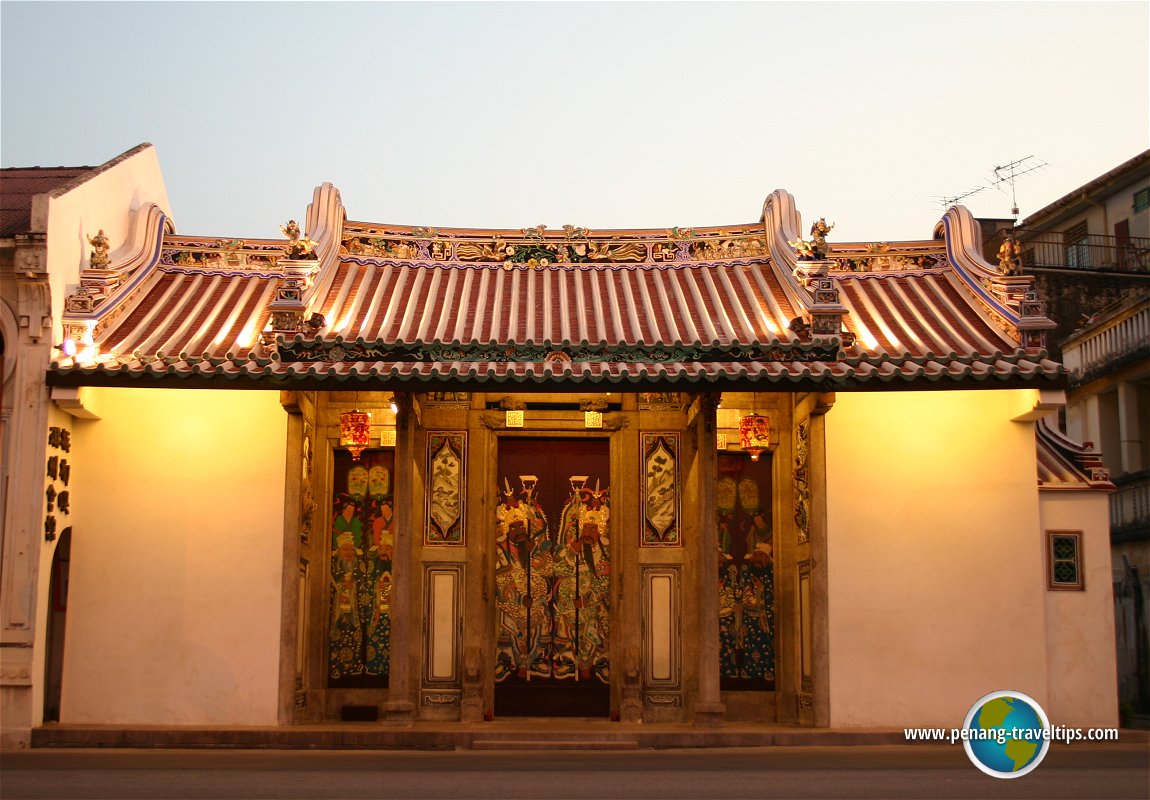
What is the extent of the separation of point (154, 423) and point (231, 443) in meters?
0.83

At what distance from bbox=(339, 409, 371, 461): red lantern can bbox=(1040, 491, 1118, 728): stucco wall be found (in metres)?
7.36

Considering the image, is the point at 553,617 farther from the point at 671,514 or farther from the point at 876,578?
the point at 876,578

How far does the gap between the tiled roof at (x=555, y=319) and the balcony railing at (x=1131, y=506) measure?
7011mm

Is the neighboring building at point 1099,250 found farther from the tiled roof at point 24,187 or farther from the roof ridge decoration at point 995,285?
the tiled roof at point 24,187

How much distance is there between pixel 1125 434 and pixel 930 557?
9.48 meters

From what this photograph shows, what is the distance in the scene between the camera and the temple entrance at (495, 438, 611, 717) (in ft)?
46.3

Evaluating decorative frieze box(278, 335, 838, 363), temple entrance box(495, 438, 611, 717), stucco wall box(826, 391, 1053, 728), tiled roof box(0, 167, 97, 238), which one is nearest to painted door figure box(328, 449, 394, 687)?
temple entrance box(495, 438, 611, 717)

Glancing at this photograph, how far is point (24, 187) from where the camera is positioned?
566 inches

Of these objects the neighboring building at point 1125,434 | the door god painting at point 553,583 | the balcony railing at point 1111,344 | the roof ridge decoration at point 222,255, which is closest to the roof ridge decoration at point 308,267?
the roof ridge decoration at point 222,255

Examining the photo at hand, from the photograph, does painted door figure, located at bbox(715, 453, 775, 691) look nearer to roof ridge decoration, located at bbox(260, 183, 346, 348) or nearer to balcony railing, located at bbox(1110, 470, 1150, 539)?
roof ridge decoration, located at bbox(260, 183, 346, 348)

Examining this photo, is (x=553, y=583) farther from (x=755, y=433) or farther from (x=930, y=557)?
(x=930, y=557)

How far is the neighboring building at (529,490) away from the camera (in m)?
12.6

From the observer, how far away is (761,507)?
570 inches

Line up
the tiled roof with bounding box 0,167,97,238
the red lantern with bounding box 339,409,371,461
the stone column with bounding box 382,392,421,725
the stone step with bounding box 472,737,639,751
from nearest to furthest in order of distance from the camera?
the stone step with bounding box 472,737,639,751, the stone column with bounding box 382,392,421,725, the tiled roof with bounding box 0,167,97,238, the red lantern with bounding box 339,409,371,461
